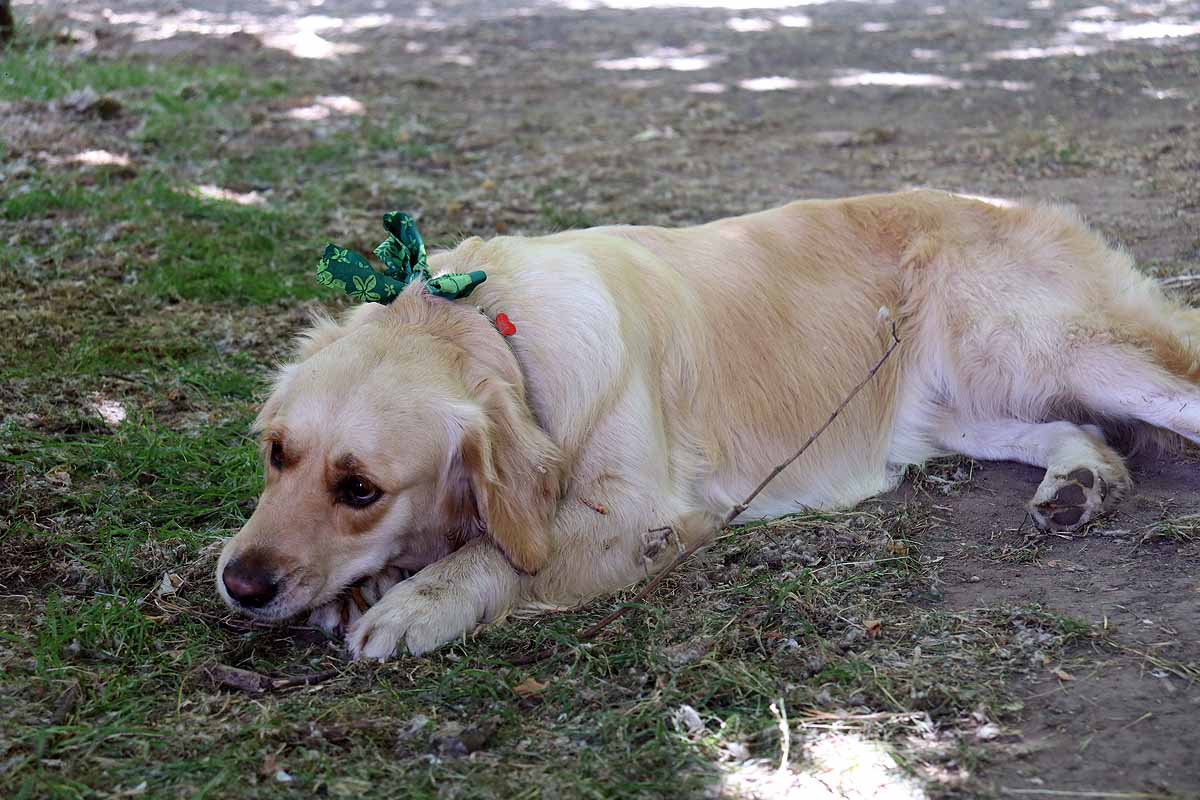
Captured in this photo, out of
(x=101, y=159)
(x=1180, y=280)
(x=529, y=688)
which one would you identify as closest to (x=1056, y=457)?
(x=1180, y=280)

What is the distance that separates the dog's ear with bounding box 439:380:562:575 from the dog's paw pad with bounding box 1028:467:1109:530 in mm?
1535

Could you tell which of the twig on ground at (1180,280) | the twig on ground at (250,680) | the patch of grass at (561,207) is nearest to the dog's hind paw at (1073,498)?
the twig on ground at (1180,280)

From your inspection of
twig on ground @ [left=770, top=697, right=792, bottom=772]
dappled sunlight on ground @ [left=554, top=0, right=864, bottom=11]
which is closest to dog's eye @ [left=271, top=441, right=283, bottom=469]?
twig on ground @ [left=770, top=697, right=792, bottom=772]

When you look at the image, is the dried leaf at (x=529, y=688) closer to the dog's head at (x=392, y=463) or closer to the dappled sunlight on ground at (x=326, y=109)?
the dog's head at (x=392, y=463)

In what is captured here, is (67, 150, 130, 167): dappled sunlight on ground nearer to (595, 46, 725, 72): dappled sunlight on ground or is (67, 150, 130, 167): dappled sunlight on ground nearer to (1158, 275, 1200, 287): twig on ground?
(595, 46, 725, 72): dappled sunlight on ground

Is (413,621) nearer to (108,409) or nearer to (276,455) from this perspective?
(276,455)

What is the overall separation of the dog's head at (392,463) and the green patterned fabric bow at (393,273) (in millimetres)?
68

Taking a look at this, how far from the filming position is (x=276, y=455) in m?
3.07

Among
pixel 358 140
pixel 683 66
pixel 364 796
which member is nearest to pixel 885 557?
pixel 364 796

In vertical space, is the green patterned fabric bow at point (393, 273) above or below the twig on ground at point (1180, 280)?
above

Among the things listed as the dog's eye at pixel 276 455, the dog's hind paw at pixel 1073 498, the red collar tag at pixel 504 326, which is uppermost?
the red collar tag at pixel 504 326

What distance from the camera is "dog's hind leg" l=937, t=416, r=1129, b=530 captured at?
352 centimetres

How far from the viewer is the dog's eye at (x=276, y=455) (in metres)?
3.05

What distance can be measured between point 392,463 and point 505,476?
321 millimetres
